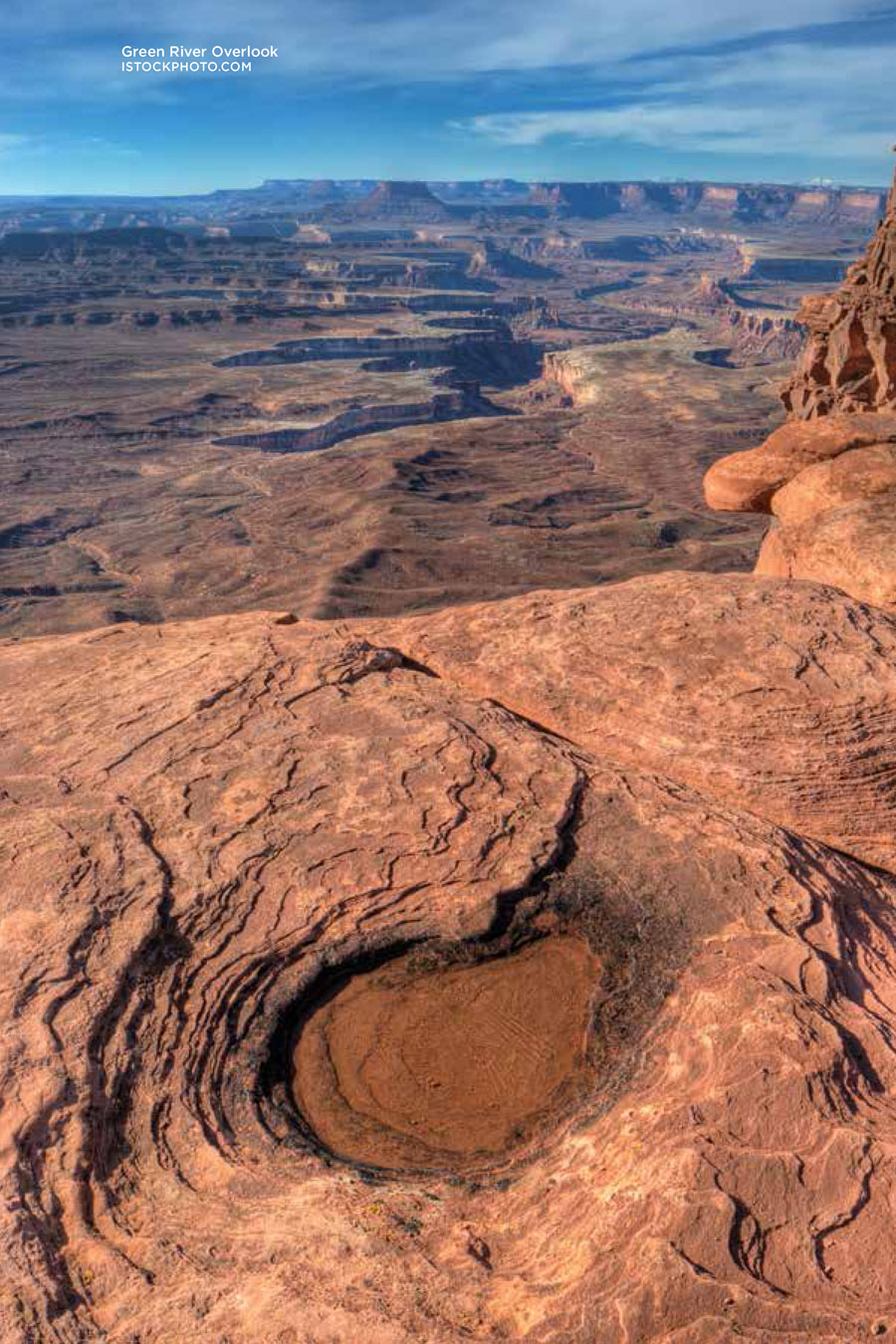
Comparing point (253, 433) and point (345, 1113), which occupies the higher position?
point (345, 1113)

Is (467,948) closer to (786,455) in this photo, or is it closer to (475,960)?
(475,960)

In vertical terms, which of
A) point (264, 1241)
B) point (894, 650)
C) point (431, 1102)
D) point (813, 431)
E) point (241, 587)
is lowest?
point (241, 587)

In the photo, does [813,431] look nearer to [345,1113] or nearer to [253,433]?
[345,1113]

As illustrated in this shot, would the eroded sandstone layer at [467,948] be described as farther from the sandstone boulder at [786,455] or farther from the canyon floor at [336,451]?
the canyon floor at [336,451]

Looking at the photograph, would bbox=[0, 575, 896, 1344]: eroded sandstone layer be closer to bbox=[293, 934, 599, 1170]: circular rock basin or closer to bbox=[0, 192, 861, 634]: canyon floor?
bbox=[293, 934, 599, 1170]: circular rock basin

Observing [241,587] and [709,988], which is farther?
[241,587]

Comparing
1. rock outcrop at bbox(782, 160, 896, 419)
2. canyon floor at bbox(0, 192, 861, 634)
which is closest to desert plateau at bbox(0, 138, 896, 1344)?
rock outcrop at bbox(782, 160, 896, 419)

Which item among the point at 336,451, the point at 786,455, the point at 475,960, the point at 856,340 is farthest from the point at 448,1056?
the point at 336,451

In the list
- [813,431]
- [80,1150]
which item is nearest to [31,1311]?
[80,1150]
